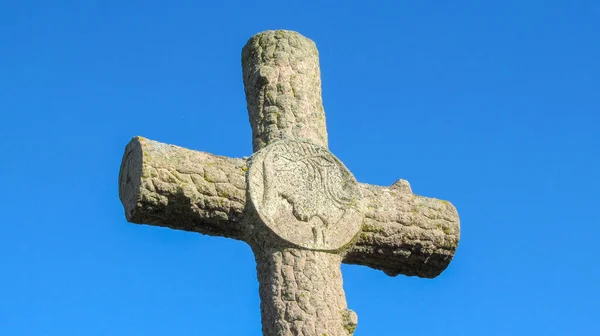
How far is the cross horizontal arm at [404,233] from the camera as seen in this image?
6922 millimetres

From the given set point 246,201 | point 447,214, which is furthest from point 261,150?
point 447,214

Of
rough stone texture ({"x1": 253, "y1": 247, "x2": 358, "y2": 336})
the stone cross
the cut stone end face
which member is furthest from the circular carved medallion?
the cut stone end face

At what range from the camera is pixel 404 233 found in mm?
7031

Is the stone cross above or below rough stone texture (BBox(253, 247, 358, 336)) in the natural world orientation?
above

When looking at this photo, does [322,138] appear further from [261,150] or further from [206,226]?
[206,226]

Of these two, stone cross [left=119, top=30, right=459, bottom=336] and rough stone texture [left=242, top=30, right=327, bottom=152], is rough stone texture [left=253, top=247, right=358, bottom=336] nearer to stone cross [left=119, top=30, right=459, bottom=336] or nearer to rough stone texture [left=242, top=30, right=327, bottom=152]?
stone cross [left=119, top=30, right=459, bottom=336]

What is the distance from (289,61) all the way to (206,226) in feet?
4.40

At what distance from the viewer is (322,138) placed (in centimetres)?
715

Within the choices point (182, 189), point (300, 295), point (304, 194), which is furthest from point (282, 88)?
point (300, 295)

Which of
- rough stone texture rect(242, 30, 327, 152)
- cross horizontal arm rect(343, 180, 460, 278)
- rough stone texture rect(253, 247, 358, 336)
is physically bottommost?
→ rough stone texture rect(253, 247, 358, 336)

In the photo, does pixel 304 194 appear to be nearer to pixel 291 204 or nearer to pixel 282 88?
pixel 291 204

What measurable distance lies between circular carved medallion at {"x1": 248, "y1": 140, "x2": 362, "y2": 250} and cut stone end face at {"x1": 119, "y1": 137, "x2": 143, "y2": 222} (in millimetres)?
649

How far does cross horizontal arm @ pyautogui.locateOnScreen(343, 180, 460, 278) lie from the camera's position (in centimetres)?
692

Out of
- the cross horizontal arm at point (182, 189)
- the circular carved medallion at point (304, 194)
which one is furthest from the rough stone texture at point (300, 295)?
the cross horizontal arm at point (182, 189)
